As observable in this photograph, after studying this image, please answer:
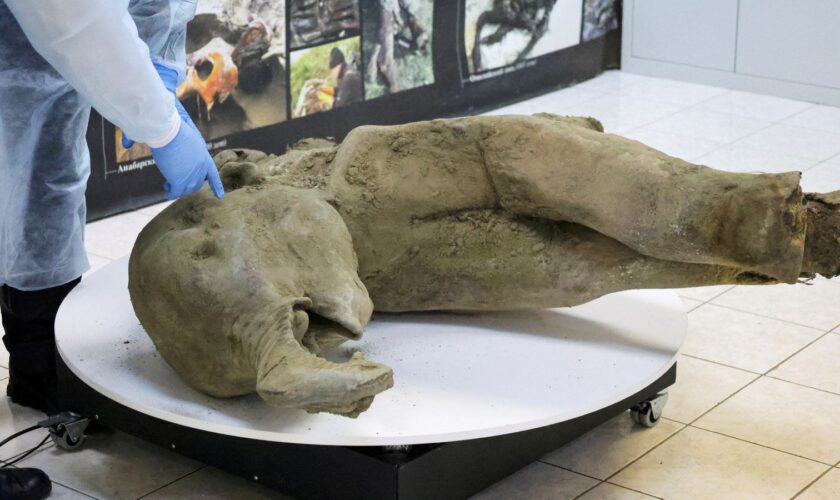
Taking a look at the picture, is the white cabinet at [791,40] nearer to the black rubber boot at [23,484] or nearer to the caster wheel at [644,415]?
the caster wheel at [644,415]

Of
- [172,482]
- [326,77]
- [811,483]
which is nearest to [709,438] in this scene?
[811,483]

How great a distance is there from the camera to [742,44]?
18.6 ft

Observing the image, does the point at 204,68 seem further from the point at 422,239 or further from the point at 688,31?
the point at 688,31

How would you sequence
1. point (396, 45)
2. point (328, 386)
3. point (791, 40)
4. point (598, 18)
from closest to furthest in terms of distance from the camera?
point (328, 386) → point (396, 45) → point (791, 40) → point (598, 18)

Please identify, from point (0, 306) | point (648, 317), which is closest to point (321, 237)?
point (648, 317)

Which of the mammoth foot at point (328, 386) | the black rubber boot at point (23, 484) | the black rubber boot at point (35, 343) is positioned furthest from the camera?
the black rubber boot at point (35, 343)

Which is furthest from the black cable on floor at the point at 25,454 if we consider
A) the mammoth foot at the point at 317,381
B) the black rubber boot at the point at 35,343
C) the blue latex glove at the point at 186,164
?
the mammoth foot at the point at 317,381

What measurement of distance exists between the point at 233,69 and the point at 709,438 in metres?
2.41

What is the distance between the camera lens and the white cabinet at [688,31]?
570cm

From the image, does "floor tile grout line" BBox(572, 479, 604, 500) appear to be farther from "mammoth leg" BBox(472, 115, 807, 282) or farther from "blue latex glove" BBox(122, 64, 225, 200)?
"blue latex glove" BBox(122, 64, 225, 200)

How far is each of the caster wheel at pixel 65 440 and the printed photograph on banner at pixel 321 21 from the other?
225cm

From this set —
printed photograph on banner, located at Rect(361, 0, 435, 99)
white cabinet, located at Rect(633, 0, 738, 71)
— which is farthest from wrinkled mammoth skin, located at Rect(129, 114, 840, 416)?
white cabinet, located at Rect(633, 0, 738, 71)

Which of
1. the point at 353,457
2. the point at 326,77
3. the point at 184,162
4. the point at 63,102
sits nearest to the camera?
the point at 353,457

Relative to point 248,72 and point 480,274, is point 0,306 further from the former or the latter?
point 248,72
